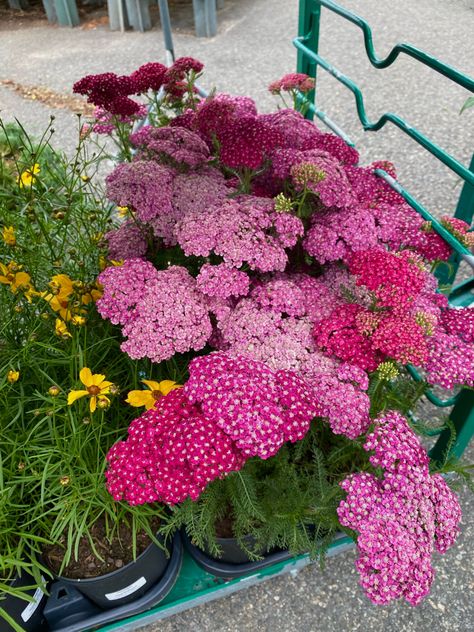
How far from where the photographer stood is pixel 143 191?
50.9 inches

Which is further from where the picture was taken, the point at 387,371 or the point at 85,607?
the point at 85,607

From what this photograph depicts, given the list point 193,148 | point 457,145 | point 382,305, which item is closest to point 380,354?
point 382,305

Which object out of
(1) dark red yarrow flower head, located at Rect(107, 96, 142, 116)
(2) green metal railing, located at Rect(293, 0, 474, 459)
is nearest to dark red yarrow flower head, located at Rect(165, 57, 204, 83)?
(1) dark red yarrow flower head, located at Rect(107, 96, 142, 116)

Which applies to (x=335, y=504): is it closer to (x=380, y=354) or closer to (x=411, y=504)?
(x=411, y=504)

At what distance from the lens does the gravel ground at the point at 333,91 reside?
1.47 meters

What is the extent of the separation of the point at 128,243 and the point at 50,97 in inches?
132

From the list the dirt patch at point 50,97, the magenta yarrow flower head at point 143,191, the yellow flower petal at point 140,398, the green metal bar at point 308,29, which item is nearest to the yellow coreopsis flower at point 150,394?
the yellow flower petal at point 140,398

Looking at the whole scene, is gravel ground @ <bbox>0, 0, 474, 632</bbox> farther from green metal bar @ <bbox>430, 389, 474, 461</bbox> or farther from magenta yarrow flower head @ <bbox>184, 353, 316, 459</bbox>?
magenta yarrow flower head @ <bbox>184, 353, 316, 459</bbox>

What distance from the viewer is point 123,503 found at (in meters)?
1.23

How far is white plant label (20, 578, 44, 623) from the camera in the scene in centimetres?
124

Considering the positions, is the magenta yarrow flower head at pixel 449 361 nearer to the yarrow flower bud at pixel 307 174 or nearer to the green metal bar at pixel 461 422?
the green metal bar at pixel 461 422

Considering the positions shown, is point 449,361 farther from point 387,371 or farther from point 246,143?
point 246,143

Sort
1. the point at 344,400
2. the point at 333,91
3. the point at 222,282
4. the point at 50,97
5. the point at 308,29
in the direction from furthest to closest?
the point at 50,97 → the point at 333,91 → the point at 308,29 → the point at 222,282 → the point at 344,400


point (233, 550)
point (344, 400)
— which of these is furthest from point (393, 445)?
point (233, 550)
